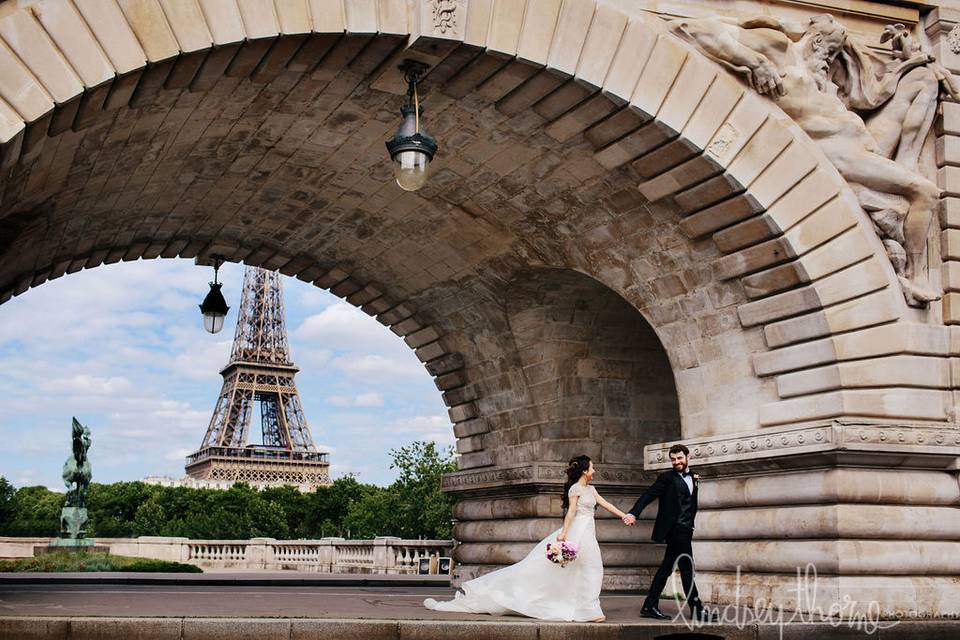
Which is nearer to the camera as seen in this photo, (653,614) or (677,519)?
(677,519)

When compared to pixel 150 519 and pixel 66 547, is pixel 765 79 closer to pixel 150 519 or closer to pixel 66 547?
pixel 66 547

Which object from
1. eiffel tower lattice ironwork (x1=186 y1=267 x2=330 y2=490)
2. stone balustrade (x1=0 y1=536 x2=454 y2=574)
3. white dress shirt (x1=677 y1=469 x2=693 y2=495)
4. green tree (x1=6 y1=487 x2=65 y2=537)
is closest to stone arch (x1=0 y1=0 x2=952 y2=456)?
white dress shirt (x1=677 y1=469 x2=693 y2=495)

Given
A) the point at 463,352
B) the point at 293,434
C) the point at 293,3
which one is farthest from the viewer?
the point at 293,434

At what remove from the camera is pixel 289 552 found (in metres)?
41.2

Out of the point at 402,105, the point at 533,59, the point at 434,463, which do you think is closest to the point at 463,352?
the point at 402,105

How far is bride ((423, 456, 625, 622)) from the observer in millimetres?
12242

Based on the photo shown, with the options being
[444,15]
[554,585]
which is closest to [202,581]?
[554,585]

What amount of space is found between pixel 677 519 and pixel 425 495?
140 feet

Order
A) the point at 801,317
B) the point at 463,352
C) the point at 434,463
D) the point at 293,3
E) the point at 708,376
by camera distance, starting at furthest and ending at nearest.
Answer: the point at 434,463, the point at 463,352, the point at 708,376, the point at 801,317, the point at 293,3

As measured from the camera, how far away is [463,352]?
2148 centimetres

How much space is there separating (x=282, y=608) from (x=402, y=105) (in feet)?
20.7

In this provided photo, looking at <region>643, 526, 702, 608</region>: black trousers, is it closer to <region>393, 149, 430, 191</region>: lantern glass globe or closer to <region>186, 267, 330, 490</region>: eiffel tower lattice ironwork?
<region>393, 149, 430, 191</region>: lantern glass globe

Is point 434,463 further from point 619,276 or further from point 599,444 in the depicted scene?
point 619,276

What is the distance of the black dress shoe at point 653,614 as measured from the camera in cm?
1267
